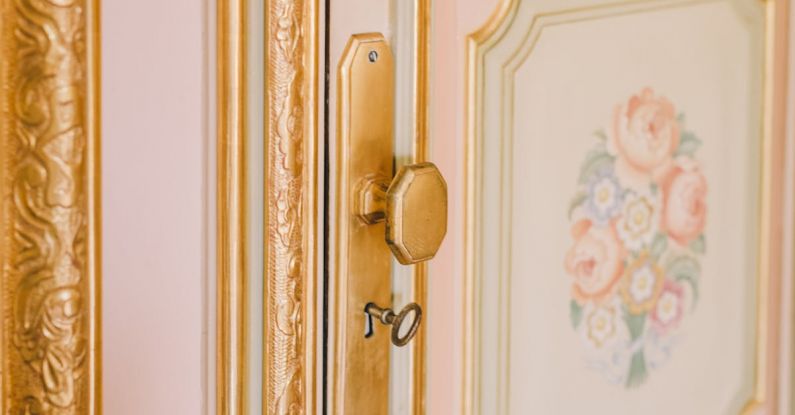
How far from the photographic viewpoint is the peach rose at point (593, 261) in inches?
24.6

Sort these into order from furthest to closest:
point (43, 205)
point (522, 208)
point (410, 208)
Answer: point (522, 208)
point (410, 208)
point (43, 205)

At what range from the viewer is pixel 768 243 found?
2.27ft

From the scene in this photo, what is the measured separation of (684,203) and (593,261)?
100mm

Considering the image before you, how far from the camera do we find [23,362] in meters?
0.38

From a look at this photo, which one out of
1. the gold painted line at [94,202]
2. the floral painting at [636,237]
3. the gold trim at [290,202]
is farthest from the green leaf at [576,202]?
the gold painted line at [94,202]

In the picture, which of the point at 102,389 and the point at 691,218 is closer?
the point at 102,389

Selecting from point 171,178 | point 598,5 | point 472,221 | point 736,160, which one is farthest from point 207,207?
point 736,160

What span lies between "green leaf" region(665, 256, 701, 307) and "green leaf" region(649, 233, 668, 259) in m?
0.01

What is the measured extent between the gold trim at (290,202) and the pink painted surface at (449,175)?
0.35 ft

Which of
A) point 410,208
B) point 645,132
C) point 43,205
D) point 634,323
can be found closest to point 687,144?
point 645,132

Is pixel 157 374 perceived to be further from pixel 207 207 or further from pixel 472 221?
pixel 472 221

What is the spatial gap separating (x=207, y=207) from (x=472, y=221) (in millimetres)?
218

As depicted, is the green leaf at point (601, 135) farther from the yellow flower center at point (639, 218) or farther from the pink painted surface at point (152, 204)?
the pink painted surface at point (152, 204)

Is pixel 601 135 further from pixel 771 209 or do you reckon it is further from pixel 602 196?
pixel 771 209
